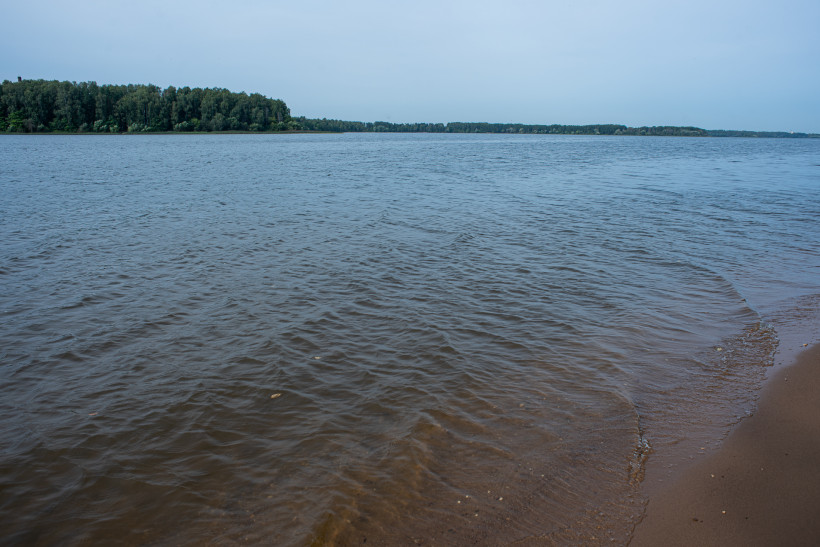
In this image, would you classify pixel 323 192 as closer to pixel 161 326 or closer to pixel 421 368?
pixel 161 326

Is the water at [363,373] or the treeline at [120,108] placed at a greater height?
the treeline at [120,108]

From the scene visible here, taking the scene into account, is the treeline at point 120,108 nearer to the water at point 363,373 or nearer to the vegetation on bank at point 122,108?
the vegetation on bank at point 122,108

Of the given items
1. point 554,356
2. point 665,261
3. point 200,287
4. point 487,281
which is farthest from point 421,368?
point 665,261

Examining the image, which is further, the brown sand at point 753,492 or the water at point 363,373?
the water at point 363,373

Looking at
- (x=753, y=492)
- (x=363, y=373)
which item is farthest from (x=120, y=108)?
(x=753, y=492)

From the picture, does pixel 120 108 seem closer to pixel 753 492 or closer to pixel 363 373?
pixel 363 373

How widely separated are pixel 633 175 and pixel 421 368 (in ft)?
115

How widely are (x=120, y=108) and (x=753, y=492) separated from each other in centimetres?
12352

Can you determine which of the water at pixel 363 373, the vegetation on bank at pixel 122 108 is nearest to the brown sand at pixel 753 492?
the water at pixel 363 373

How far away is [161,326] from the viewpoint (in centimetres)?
773

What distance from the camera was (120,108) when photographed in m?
102

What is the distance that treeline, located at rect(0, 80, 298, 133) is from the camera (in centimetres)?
9581

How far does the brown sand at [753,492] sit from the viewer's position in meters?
3.56

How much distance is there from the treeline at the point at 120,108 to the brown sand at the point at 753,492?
4779 inches
